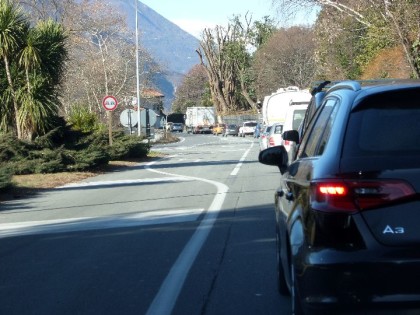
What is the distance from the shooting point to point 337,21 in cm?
3309

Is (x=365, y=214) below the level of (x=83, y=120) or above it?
above

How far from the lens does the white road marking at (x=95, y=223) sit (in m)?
12.1

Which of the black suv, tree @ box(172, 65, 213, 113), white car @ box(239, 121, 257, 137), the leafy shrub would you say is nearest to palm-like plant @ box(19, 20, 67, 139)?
the leafy shrub

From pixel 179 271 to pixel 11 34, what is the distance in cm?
1673

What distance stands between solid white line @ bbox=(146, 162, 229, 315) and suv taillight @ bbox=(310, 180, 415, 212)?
2.93 m

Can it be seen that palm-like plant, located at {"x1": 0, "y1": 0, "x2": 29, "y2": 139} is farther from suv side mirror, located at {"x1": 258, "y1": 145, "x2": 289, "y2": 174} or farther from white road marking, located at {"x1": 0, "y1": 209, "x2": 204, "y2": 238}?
suv side mirror, located at {"x1": 258, "y1": 145, "x2": 289, "y2": 174}

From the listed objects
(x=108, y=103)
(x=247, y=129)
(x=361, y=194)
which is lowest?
(x=247, y=129)

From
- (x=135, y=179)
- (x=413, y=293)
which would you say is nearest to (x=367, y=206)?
(x=413, y=293)

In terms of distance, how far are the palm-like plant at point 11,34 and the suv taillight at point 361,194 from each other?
2039cm

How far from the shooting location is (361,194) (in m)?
4.30

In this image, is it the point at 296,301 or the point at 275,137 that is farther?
the point at 275,137

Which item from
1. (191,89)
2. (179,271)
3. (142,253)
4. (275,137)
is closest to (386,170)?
(179,271)

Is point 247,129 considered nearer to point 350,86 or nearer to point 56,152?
point 56,152

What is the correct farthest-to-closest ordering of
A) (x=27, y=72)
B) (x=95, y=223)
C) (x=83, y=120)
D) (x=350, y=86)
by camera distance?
(x=83, y=120)
(x=27, y=72)
(x=95, y=223)
(x=350, y=86)
